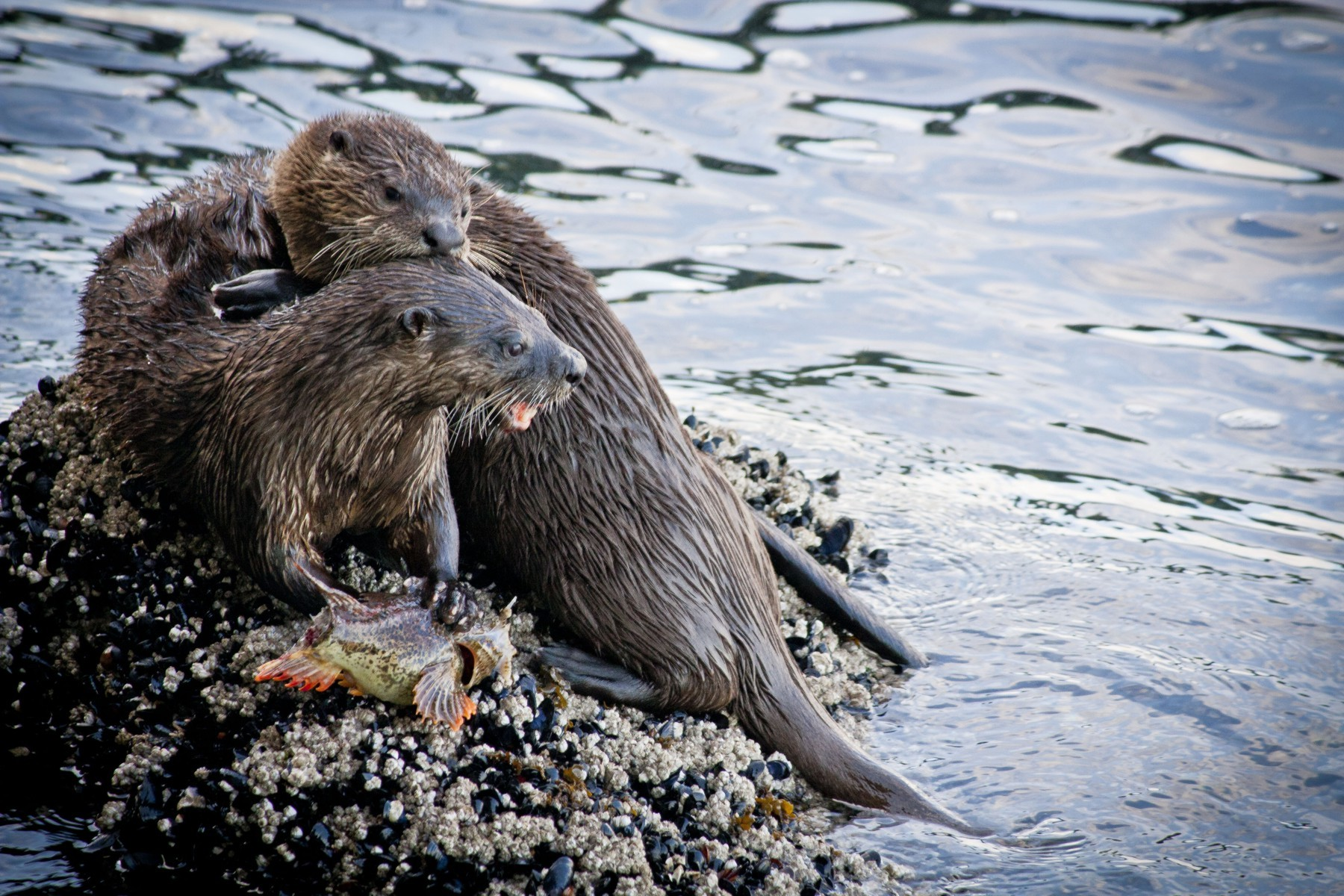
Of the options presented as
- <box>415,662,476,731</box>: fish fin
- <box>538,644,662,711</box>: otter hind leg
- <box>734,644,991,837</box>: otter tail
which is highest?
<box>415,662,476,731</box>: fish fin

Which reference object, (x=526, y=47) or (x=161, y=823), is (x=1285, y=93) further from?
(x=161, y=823)

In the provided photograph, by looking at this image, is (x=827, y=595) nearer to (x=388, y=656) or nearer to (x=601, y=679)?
(x=601, y=679)

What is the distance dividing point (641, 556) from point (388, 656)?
2.51 feet

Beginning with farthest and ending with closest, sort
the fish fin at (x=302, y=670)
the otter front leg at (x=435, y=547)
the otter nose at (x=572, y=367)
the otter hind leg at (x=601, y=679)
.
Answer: the otter hind leg at (x=601, y=679) < the otter front leg at (x=435, y=547) < the otter nose at (x=572, y=367) < the fish fin at (x=302, y=670)

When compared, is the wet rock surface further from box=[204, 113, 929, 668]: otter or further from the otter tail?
box=[204, 113, 929, 668]: otter

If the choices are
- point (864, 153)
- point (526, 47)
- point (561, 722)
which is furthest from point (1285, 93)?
point (561, 722)

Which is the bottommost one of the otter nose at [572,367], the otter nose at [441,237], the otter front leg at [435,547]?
the otter front leg at [435,547]

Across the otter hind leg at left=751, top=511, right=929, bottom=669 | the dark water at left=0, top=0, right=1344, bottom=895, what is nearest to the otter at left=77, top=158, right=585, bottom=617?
the dark water at left=0, top=0, right=1344, bottom=895

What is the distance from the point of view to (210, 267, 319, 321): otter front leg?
3201mm

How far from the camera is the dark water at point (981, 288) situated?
12.5 ft

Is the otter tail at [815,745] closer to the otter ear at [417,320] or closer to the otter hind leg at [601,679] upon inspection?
the otter hind leg at [601,679]

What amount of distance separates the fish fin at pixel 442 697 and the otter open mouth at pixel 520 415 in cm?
59

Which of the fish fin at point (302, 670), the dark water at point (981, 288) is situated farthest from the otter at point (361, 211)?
the dark water at point (981, 288)

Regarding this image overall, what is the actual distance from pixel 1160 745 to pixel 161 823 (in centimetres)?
278
